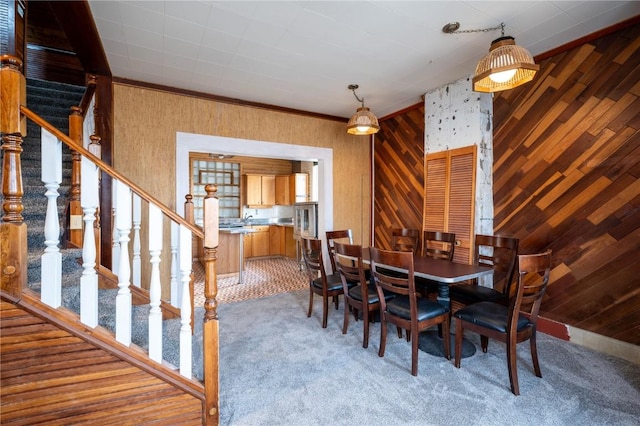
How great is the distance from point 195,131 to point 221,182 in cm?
413

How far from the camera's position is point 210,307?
1671 millimetres

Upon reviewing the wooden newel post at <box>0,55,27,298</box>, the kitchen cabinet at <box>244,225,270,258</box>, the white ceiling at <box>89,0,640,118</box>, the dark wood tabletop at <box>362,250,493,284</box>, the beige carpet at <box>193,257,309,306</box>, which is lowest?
the beige carpet at <box>193,257,309,306</box>

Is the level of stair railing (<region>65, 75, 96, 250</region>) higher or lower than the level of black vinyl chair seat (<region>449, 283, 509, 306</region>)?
higher

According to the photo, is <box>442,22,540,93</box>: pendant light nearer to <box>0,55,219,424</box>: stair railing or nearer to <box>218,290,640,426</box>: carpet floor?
<box>0,55,219,424</box>: stair railing

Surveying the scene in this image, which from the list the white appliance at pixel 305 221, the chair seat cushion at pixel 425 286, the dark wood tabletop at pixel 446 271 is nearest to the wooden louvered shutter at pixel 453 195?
the chair seat cushion at pixel 425 286

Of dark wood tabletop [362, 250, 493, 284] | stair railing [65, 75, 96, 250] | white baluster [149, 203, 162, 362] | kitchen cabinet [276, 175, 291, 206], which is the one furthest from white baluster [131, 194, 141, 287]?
kitchen cabinet [276, 175, 291, 206]

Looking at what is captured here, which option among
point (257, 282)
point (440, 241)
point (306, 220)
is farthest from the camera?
point (306, 220)

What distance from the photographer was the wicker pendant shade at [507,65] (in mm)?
2029

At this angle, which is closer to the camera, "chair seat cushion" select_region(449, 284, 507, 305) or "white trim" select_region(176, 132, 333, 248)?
"chair seat cushion" select_region(449, 284, 507, 305)

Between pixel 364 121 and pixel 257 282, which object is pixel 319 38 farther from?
pixel 257 282

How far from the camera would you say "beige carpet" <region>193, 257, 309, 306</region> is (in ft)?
14.8

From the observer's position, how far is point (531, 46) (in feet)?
9.59

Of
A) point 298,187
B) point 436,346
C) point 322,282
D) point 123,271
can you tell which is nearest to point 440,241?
point 436,346

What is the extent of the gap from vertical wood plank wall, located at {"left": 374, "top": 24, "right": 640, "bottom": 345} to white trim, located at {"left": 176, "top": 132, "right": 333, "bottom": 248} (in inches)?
96.3
